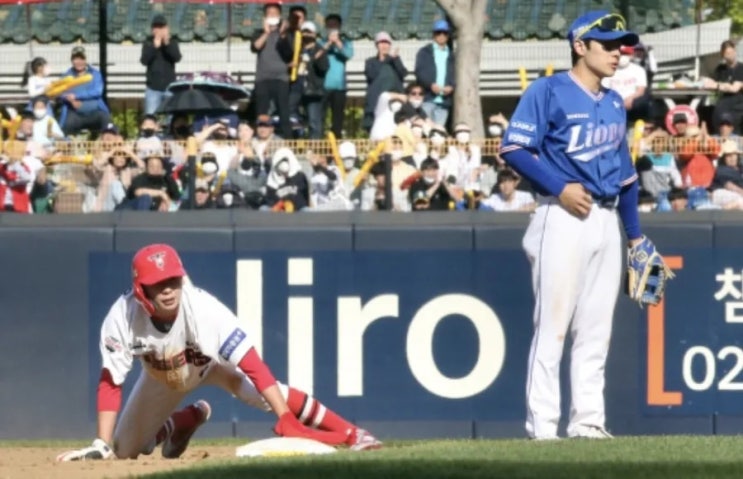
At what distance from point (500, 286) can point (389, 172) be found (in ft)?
4.27

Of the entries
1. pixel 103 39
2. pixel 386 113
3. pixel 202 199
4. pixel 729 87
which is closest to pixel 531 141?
pixel 202 199

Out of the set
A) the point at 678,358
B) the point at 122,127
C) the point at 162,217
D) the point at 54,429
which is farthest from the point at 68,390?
the point at 122,127

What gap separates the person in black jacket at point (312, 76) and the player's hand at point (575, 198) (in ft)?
26.9

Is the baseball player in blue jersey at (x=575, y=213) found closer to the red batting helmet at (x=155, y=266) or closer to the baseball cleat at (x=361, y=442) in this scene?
the baseball cleat at (x=361, y=442)

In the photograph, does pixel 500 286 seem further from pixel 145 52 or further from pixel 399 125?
Answer: pixel 145 52

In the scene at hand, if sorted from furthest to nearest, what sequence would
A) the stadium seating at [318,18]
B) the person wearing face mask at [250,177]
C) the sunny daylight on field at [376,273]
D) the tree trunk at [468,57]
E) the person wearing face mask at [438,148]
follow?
1. the stadium seating at [318,18]
2. the tree trunk at [468,57]
3. the person wearing face mask at [438,148]
4. the person wearing face mask at [250,177]
5. the sunny daylight on field at [376,273]

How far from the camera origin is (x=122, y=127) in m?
19.8

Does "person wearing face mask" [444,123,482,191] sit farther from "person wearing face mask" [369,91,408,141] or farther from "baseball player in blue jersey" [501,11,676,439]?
"baseball player in blue jersey" [501,11,676,439]

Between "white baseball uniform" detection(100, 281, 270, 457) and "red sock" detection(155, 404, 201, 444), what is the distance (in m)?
0.40

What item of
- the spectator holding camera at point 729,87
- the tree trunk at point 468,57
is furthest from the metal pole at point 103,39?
the spectator holding camera at point 729,87

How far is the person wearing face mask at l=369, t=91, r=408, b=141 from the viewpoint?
15844 millimetres

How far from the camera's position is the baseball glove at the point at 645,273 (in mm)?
9133

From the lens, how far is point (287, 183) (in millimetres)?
13102

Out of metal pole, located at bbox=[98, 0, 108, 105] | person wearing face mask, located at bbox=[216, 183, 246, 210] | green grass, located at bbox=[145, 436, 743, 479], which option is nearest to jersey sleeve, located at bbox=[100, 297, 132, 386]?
green grass, located at bbox=[145, 436, 743, 479]
